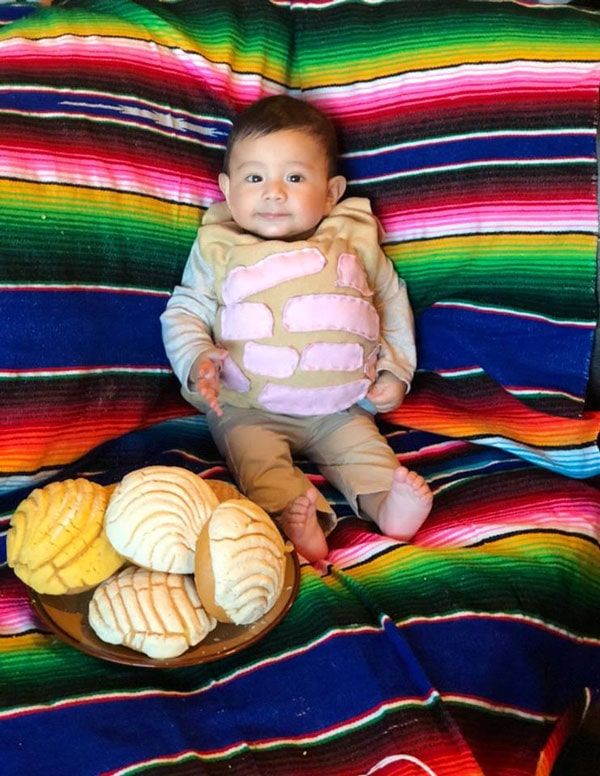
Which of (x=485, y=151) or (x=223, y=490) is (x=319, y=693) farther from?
(x=485, y=151)

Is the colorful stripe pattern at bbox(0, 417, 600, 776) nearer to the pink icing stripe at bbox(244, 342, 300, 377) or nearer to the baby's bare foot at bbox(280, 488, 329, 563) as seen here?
the baby's bare foot at bbox(280, 488, 329, 563)

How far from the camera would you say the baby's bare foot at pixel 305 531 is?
1113 mm

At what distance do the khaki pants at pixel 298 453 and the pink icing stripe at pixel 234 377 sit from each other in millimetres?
44

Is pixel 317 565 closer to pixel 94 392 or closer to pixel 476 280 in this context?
pixel 94 392

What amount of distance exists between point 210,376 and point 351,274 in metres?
0.25

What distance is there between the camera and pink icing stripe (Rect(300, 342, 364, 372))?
122 cm

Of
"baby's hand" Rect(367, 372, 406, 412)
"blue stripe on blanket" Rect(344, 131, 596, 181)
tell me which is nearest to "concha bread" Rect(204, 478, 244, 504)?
"baby's hand" Rect(367, 372, 406, 412)

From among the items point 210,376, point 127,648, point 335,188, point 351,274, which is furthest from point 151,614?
point 335,188

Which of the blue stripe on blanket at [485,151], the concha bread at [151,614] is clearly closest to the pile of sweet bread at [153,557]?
the concha bread at [151,614]

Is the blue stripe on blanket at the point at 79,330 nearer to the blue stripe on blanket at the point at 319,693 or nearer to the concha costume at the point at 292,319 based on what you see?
the concha costume at the point at 292,319

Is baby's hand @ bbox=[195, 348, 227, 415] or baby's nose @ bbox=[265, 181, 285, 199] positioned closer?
baby's hand @ bbox=[195, 348, 227, 415]

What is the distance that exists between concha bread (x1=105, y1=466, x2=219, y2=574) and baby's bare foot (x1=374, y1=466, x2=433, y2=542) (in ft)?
0.83

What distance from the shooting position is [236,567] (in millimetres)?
923

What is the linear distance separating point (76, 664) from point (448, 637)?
0.40 metres
